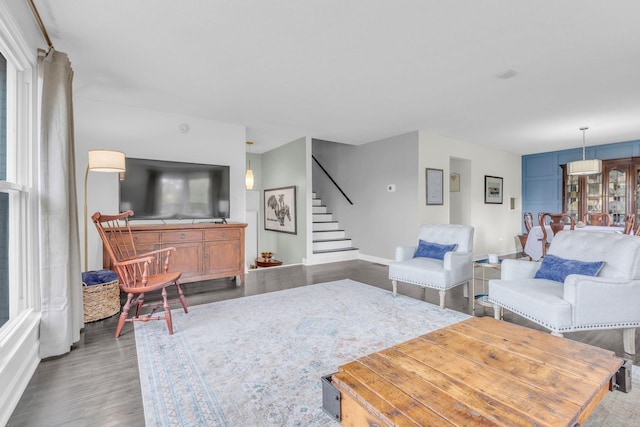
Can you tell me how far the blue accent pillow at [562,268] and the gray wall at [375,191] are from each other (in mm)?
2772

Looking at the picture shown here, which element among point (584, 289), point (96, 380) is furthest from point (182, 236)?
point (584, 289)

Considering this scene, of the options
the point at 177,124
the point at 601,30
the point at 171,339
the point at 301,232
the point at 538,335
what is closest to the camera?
the point at 538,335

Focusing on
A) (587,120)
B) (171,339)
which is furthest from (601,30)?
(171,339)

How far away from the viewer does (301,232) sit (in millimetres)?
6188

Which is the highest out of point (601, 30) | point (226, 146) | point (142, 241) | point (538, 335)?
point (601, 30)

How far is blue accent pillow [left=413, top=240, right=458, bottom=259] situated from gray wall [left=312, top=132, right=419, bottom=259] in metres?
1.64

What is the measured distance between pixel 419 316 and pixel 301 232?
3458mm

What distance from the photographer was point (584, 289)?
2.21 meters

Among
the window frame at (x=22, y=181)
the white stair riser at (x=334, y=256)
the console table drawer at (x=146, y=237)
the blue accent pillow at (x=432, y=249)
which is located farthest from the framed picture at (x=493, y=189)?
the window frame at (x=22, y=181)

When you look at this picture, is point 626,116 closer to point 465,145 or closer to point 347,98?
point 465,145

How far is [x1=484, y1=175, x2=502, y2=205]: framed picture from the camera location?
7000 millimetres

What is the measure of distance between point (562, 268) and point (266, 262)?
552 centimetres

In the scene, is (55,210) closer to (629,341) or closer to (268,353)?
(268,353)

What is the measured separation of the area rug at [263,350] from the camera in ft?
5.54
